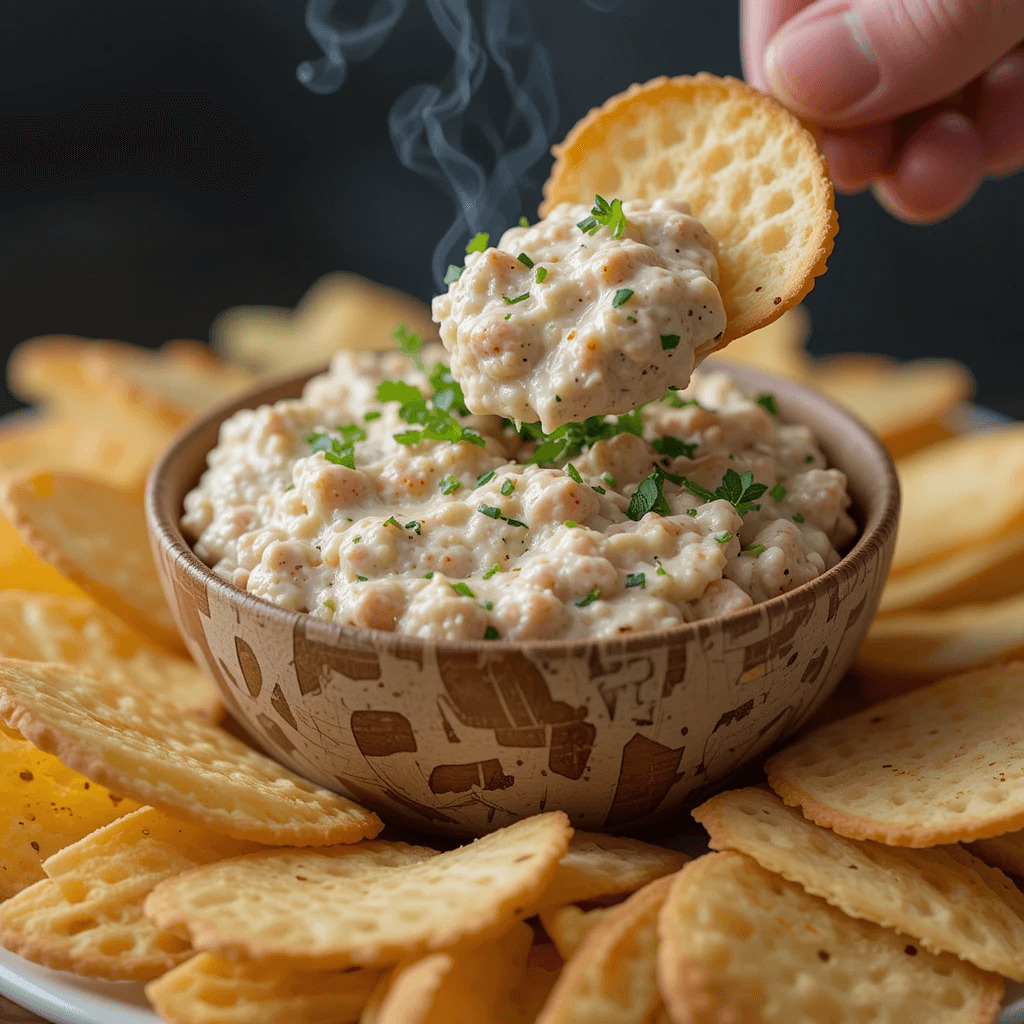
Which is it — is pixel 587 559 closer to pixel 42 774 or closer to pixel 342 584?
pixel 342 584

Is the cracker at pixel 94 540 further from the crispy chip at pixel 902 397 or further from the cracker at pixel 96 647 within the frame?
the crispy chip at pixel 902 397

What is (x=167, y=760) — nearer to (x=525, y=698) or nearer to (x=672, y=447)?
(x=525, y=698)

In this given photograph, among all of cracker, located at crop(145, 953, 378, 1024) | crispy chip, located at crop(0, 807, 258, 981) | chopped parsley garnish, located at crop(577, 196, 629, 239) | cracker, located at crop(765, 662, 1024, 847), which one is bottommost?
cracker, located at crop(765, 662, 1024, 847)

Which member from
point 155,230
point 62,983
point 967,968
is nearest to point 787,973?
point 967,968

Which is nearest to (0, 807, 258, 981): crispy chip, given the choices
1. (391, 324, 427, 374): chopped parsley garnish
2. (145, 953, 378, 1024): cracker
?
(145, 953, 378, 1024): cracker

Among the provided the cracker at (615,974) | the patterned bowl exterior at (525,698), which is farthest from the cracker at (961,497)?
the cracker at (615,974)

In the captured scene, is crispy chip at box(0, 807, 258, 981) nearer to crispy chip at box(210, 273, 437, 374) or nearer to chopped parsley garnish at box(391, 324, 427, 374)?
chopped parsley garnish at box(391, 324, 427, 374)

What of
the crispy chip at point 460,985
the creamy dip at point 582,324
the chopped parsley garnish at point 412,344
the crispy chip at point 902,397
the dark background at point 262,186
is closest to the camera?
the crispy chip at point 460,985

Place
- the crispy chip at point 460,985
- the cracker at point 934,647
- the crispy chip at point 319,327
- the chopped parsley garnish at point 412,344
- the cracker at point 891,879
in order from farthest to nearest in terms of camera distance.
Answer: the crispy chip at point 319,327
the chopped parsley garnish at point 412,344
the cracker at point 934,647
the cracker at point 891,879
the crispy chip at point 460,985
